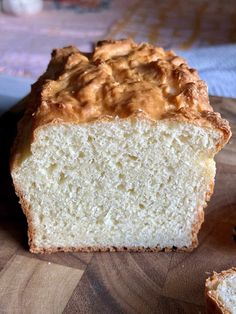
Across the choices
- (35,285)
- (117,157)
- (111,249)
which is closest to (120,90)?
(117,157)

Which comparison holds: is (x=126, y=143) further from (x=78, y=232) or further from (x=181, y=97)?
(x=78, y=232)

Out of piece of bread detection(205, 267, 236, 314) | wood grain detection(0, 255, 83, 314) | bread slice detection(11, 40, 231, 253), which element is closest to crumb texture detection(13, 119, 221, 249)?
bread slice detection(11, 40, 231, 253)

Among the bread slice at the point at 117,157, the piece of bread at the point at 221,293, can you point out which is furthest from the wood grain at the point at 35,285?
the piece of bread at the point at 221,293

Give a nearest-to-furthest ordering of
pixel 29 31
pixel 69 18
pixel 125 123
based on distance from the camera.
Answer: pixel 125 123 → pixel 29 31 → pixel 69 18

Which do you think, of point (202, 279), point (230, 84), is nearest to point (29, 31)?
point (230, 84)

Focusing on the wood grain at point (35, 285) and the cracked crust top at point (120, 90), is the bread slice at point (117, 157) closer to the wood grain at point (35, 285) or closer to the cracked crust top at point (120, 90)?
the cracked crust top at point (120, 90)

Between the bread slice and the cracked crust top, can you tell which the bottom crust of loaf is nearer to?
the bread slice
